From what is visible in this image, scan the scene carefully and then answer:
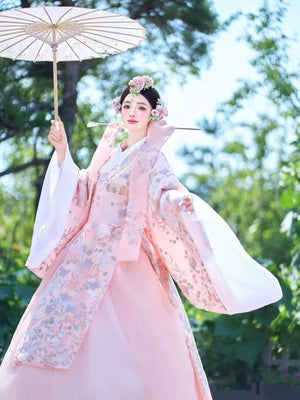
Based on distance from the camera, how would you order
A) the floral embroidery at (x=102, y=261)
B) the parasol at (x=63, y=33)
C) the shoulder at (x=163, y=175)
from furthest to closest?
the parasol at (x=63, y=33) < the shoulder at (x=163, y=175) < the floral embroidery at (x=102, y=261)

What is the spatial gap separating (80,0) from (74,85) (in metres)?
0.73

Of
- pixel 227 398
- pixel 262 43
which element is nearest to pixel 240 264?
pixel 227 398

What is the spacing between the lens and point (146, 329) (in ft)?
12.4

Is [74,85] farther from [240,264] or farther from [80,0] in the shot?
[240,264]

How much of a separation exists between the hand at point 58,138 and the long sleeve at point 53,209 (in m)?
0.04

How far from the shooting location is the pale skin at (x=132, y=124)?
4191mm

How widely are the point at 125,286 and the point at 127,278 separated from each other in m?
0.05

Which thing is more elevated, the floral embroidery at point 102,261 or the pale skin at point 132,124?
the pale skin at point 132,124

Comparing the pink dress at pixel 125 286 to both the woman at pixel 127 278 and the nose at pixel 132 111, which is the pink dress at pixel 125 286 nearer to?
the woman at pixel 127 278

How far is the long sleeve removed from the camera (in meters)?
4.04

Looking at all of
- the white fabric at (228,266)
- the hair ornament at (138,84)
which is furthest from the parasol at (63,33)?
the white fabric at (228,266)

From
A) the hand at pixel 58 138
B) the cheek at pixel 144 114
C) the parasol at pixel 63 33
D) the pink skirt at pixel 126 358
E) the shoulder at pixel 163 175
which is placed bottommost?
the pink skirt at pixel 126 358

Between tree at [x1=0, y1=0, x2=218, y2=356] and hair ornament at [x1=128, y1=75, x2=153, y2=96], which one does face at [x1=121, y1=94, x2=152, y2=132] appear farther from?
tree at [x1=0, y1=0, x2=218, y2=356]

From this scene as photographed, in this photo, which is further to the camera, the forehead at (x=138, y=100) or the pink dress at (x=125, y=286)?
the forehead at (x=138, y=100)
